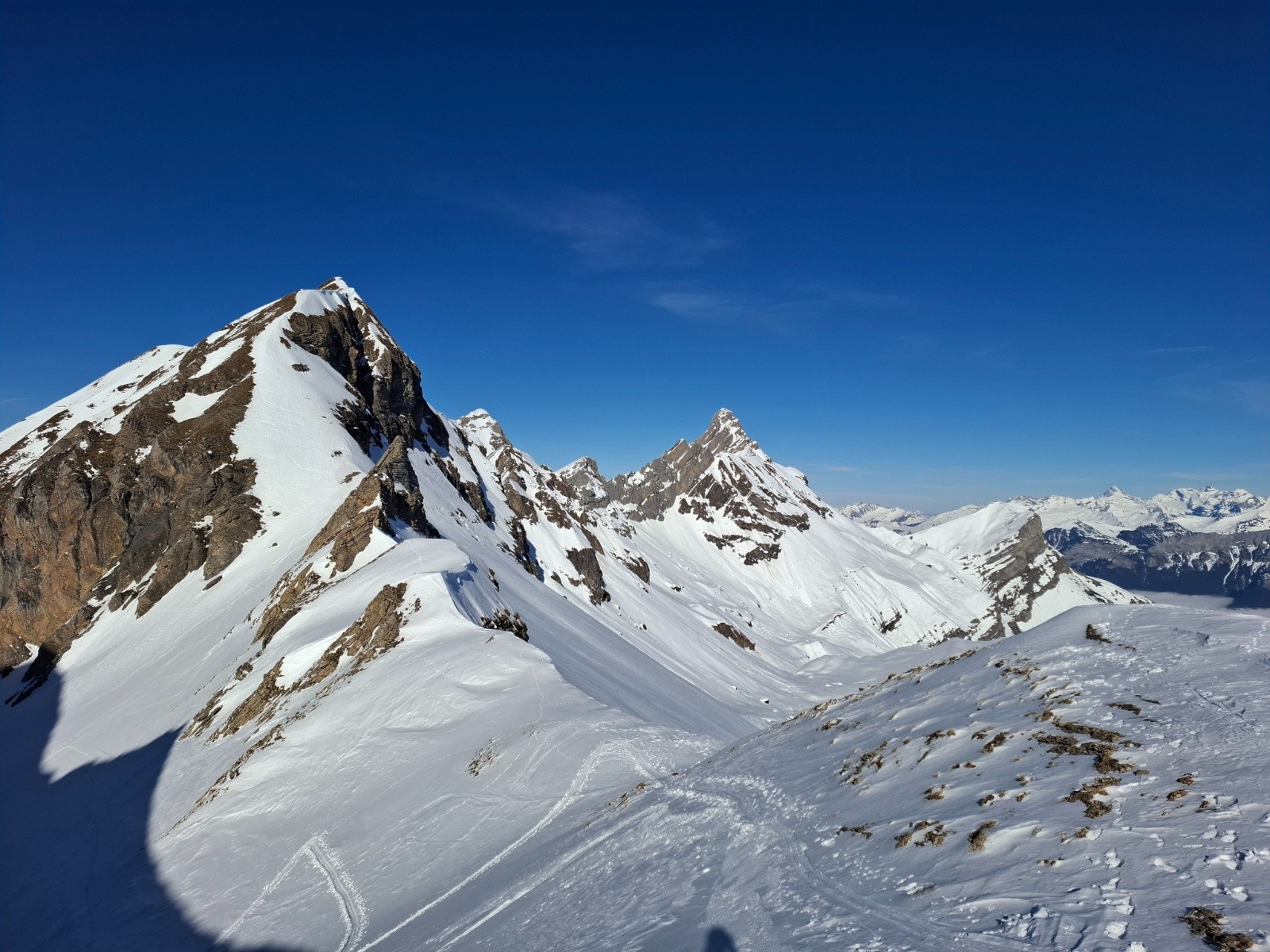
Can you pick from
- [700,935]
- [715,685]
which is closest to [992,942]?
[700,935]

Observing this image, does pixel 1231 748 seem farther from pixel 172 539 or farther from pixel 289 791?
pixel 172 539

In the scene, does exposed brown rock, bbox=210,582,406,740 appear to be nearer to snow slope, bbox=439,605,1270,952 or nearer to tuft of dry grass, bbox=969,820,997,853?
snow slope, bbox=439,605,1270,952

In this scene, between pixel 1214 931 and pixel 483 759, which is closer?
pixel 1214 931

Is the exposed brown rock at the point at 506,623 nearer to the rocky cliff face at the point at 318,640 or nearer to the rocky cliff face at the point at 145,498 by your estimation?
the rocky cliff face at the point at 318,640

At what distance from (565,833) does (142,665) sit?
182 ft

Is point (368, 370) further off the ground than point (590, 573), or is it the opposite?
point (368, 370)

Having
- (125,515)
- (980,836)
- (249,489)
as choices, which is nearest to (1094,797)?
(980,836)

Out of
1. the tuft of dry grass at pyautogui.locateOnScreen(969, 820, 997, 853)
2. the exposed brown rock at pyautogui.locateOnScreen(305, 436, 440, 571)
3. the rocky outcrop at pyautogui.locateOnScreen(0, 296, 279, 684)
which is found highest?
the rocky outcrop at pyautogui.locateOnScreen(0, 296, 279, 684)

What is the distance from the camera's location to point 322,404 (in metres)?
82.1

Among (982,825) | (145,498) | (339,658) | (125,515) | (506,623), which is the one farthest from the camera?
(125,515)

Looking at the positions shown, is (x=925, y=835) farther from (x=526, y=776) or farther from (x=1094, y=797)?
(x=526, y=776)

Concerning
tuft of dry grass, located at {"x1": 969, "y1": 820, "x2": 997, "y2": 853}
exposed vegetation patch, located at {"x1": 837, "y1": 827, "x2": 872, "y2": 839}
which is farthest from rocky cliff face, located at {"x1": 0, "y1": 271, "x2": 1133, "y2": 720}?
tuft of dry grass, located at {"x1": 969, "y1": 820, "x2": 997, "y2": 853}

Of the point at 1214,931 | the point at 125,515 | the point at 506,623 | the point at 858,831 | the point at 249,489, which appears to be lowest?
the point at 858,831

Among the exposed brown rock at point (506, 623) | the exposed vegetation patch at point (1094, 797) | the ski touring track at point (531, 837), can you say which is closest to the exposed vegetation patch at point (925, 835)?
the exposed vegetation patch at point (1094, 797)
